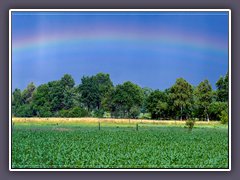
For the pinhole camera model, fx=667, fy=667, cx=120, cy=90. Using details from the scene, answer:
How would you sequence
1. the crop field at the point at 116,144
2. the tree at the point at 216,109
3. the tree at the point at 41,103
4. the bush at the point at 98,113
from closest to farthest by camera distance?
1. the crop field at the point at 116,144
2. the tree at the point at 216,109
3. the tree at the point at 41,103
4. the bush at the point at 98,113

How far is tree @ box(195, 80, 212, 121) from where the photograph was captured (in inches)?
401

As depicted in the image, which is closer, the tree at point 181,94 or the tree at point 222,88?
the tree at point 222,88

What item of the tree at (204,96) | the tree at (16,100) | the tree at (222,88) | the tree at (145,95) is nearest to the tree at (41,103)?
the tree at (16,100)

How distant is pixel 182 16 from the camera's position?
10078 mm

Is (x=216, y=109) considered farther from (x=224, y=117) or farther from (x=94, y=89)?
(x=94, y=89)

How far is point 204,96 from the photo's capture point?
10289 millimetres

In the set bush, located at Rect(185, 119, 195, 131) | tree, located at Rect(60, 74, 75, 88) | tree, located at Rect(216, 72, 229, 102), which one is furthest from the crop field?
tree, located at Rect(60, 74, 75, 88)

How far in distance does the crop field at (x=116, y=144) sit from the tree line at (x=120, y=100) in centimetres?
15

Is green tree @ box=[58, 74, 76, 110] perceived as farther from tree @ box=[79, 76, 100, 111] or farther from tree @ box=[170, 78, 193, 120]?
tree @ box=[170, 78, 193, 120]

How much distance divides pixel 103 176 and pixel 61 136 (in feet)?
3.03

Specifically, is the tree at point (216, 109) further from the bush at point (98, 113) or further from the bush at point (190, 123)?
the bush at point (98, 113)

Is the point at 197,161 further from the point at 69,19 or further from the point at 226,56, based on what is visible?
the point at 69,19

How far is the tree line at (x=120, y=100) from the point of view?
10.2 metres
